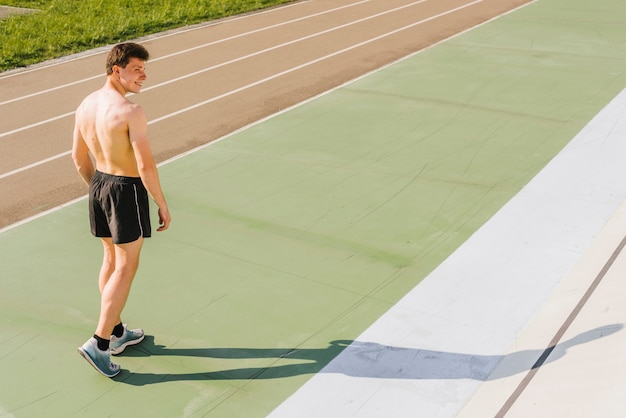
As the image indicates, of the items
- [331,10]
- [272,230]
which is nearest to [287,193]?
[272,230]

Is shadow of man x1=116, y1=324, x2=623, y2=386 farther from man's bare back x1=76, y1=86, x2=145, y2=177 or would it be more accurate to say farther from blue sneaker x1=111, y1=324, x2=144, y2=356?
man's bare back x1=76, y1=86, x2=145, y2=177

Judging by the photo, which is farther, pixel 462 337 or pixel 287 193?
pixel 287 193

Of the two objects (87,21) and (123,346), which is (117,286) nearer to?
(123,346)

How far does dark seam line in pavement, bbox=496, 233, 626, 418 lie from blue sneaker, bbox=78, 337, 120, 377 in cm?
248

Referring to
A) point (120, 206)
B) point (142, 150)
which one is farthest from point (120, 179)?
point (142, 150)

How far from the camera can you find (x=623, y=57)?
41.3 ft

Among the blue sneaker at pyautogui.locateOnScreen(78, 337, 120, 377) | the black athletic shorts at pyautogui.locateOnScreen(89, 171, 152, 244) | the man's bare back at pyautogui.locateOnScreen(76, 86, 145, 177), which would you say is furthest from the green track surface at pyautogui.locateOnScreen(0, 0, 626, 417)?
the man's bare back at pyautogui.locateOnScreen(76, 86, 145, 177)

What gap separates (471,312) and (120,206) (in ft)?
8.71

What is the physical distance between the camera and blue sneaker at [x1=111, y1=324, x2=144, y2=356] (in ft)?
16.3

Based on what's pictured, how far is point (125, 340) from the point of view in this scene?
5012mm

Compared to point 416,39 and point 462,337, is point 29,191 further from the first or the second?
point 416,39

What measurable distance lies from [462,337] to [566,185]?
3.13 m

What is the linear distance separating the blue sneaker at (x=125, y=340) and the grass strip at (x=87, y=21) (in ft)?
34.6

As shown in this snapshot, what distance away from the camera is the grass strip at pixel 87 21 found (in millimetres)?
14930
